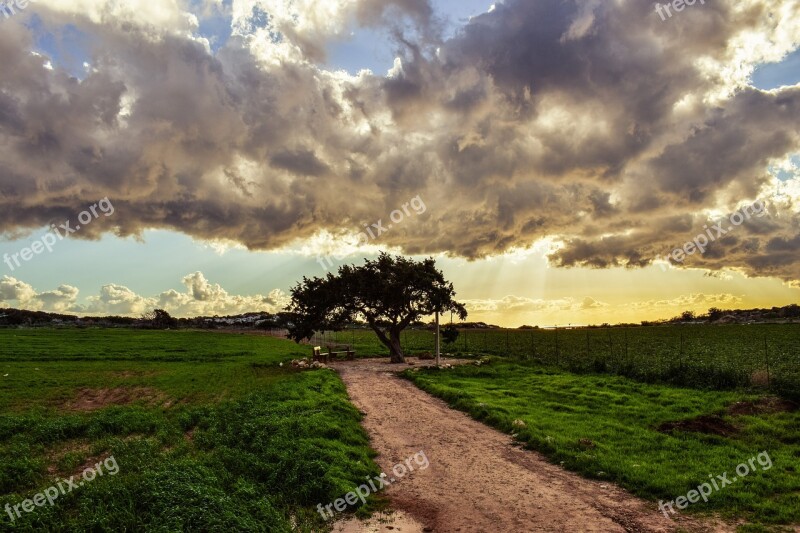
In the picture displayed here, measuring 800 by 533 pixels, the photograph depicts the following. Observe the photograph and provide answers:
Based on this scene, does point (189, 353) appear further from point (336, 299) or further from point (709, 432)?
point (709, 432)

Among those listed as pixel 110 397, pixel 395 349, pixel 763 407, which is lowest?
pixel 110 397

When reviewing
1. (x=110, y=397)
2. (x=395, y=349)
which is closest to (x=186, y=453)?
(x=110, y=397)

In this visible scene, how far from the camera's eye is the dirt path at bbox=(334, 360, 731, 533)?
9.34 meters

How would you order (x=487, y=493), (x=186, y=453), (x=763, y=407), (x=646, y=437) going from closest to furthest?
(x=487, y=493), (x=186, y=453), (x=646, y=437), (x=763, y=407)

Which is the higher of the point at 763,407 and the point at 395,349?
the point at 395,349

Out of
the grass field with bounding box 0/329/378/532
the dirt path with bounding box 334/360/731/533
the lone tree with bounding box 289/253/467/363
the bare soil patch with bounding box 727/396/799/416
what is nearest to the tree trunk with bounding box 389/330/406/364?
the lone tree with bounding box 289/253/467/363

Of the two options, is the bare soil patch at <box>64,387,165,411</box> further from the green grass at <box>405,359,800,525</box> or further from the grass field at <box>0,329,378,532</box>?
the green grass at <box>405,359,800,525</box>

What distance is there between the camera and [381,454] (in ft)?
47.1

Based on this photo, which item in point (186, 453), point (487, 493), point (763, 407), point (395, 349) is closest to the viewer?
point (487, 493)

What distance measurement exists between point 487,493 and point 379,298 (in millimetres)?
32524

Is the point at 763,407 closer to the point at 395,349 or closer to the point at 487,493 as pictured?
the point at 487,493

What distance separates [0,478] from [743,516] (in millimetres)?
16850

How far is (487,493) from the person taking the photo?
10.9 meters

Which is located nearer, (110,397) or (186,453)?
(186,453)
